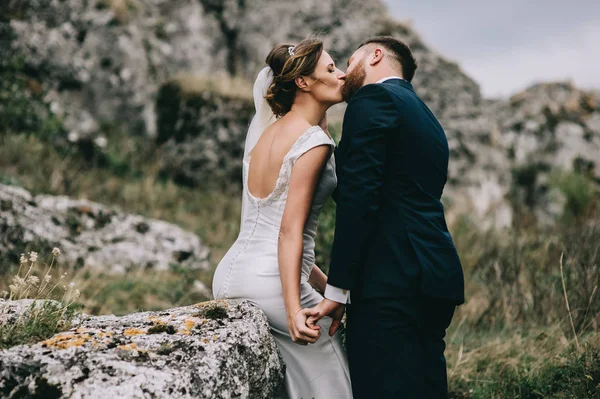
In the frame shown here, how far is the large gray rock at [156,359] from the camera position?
1.63 meters

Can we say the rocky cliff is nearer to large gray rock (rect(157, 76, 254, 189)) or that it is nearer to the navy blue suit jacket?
large gray rock (rect(157, 76, 254, 189))

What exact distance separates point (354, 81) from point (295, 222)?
0.91 meters

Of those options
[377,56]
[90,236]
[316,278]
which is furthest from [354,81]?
[90,236]

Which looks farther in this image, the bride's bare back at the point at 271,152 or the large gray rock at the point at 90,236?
the large gray rock at the point at 90,236

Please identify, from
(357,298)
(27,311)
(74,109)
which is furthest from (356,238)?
(74,109)

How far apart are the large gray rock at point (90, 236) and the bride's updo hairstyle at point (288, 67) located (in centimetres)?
358

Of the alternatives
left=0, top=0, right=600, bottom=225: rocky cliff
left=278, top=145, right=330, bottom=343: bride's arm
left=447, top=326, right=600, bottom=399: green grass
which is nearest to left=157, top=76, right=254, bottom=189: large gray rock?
left=0, top=0, right=600, bottom=225: rocky cliff

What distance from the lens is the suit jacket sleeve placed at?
7.68ft

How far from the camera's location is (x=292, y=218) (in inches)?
101

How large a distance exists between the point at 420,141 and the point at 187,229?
19.6ft

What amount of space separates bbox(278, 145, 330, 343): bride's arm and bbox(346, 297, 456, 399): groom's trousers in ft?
1.04

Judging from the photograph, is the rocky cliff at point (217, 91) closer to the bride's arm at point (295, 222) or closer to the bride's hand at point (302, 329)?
the bride's arm at point (295, 222)

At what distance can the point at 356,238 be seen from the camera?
236 centimetres

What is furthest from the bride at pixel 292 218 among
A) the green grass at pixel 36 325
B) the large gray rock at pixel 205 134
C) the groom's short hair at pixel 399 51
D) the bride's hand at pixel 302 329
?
the large gray rock at pixel 205 134
